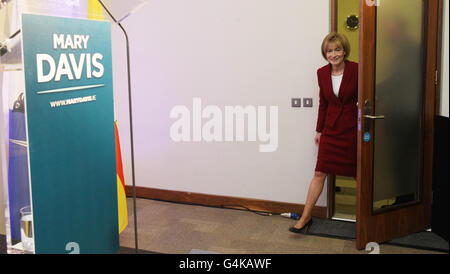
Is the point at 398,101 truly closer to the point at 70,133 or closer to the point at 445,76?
the point at 445,76

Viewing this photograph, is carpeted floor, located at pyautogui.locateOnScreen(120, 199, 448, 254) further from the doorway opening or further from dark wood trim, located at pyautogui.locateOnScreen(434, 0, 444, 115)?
dark wood trim, located at pyautogui.locateOnScreen(434, 0, 444, 115)

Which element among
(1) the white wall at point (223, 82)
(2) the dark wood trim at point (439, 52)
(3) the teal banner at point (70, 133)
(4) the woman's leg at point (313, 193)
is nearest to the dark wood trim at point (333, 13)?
(1) the white wall at point (223, 82)

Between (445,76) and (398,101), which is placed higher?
(445,76)

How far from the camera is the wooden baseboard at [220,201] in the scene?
3.95 metres

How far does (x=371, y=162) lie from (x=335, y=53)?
828 mm

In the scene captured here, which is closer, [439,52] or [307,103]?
[439,52]

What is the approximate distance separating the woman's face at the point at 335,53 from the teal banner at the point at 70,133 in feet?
5.22

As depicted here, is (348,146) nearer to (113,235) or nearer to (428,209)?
(428,209)

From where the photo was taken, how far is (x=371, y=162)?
10.5 feet

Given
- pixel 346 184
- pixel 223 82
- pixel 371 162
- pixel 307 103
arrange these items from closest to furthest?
pixel 371 162 → pixel 307 103 → pixel 223 82 → pixel 346 184

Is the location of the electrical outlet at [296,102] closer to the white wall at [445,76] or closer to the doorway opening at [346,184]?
the doorway opening at [346,184]

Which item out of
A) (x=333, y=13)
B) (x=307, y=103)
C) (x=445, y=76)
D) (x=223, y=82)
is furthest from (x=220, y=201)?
(x=445, y=76)

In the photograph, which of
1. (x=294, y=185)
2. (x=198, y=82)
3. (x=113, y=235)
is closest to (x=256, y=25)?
(x=198, y=82)
